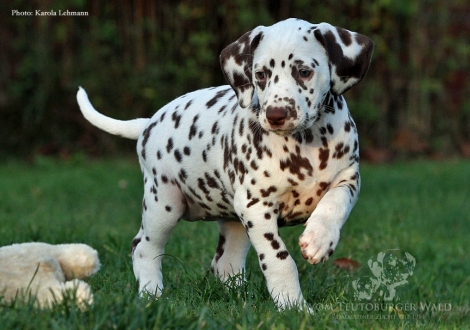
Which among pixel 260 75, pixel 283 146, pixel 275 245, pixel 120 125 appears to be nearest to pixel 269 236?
pixel 275 245

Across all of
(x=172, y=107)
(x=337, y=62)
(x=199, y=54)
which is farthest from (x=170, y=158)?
(x=199, y=54)

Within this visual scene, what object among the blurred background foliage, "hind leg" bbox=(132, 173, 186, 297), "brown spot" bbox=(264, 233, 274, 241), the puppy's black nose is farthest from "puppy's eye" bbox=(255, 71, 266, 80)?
the blurred background foliage

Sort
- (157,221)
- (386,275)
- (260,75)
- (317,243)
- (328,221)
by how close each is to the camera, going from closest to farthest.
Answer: (317,243) < (328,221) < (260,75) < (157,221) < (386,275)

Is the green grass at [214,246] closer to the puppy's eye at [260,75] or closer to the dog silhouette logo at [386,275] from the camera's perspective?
the dog silhouette logo at [386,275]

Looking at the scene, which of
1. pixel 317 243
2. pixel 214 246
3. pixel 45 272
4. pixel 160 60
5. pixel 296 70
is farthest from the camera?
pixel 160 60

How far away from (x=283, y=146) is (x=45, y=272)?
1426 millimetres

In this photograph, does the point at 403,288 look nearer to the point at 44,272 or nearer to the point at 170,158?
the point at 170,158

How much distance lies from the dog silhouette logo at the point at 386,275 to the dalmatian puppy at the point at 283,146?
24.8 inches

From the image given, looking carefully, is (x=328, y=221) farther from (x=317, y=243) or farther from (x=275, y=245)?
(x=275, y=245)

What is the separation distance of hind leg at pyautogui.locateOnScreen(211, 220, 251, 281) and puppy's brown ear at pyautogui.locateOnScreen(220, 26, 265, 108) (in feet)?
3.73

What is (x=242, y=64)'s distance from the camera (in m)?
4.50

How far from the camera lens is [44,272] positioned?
11.9ft

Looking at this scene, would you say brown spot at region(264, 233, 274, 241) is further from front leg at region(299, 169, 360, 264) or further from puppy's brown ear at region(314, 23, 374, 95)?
puppy's brown ear at region(314, 23, 374, 95)

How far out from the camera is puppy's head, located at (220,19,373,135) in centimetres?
411
